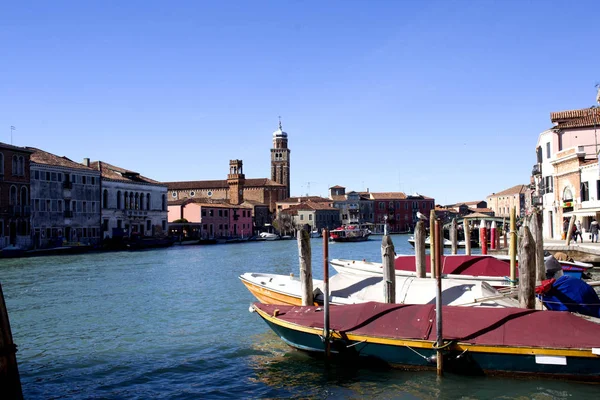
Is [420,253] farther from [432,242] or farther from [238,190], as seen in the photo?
[238,190]

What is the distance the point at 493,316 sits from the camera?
9.41 m

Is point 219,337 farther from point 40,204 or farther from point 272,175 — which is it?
point 272,175

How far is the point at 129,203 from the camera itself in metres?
57.8

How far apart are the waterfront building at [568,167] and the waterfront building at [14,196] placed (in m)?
34.2

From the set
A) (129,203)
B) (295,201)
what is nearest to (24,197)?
(129,203)

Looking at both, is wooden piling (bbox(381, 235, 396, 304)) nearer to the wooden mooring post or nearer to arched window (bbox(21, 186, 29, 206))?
the wooden mooring post

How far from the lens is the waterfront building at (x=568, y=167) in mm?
29812

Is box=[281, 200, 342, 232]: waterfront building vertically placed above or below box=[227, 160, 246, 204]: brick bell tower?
below

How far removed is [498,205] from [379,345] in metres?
106

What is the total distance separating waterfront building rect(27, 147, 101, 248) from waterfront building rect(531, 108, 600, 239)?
3426 cm

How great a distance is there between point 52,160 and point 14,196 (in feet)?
19.5

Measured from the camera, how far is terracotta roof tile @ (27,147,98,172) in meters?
45.7

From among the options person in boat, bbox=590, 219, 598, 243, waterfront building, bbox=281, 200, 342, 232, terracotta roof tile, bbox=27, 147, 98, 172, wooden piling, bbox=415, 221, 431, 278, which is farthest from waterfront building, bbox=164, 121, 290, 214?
wooden piling, bbox=415, 221, 431, 278

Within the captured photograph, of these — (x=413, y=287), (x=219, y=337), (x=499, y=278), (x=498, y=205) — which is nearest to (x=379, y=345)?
(x=413, y=287)
